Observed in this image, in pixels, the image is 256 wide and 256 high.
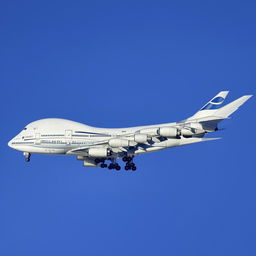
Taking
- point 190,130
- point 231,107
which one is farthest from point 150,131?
point 231,107

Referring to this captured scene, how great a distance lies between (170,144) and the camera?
9688 cm

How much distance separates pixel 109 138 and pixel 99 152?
268 centimetres

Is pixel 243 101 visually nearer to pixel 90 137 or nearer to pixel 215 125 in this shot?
pixel 215 125

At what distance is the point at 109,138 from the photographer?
97188 millimetres

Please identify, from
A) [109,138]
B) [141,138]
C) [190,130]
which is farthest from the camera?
[109,138]

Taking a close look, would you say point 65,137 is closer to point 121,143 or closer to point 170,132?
point 121,143

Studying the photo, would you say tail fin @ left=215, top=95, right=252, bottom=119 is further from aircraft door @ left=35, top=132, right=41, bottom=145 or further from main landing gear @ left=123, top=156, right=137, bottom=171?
aircraft door @ left=35, top=132, right=41, bottom=145

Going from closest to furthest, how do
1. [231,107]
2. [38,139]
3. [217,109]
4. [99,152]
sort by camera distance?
1. [231,107]
2. [99,152]
3. [217,109]
4. [38,139]

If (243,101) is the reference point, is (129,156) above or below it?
below

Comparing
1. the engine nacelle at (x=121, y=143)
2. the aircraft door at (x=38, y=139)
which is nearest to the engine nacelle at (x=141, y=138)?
the engine nacelle at (x=121, y=143)

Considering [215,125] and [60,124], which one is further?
[60,124]

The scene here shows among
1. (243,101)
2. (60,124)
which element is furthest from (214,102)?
(60,124)

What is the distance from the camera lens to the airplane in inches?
3659

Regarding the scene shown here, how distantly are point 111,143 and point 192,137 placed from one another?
10.5 meters
